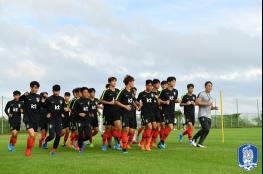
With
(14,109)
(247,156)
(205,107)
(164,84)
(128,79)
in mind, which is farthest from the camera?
(164,84)

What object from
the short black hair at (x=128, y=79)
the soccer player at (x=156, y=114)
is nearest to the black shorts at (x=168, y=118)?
the soccer player at (x=156, y=114)

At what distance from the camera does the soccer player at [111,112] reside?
48.1ft

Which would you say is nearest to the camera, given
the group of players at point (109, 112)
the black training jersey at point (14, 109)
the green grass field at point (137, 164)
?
the green grass field at point (137, 164)

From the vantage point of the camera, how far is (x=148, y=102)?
15586 mm

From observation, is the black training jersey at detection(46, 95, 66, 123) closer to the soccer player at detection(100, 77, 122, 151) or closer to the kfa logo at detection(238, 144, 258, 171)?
the soccer player at detection(100, 77, 122, 151)

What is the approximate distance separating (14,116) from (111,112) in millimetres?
3492

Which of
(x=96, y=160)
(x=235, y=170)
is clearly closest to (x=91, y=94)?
(x=96, y=160)

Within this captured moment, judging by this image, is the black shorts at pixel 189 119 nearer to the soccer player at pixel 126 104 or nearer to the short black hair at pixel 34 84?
the soccer player at pixel 126 104

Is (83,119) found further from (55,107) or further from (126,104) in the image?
(126,104)

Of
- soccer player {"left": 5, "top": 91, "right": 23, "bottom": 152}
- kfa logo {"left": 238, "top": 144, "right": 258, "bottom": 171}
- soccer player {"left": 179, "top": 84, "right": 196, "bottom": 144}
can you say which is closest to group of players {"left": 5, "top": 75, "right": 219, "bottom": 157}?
soccer player {"left": 5, "top": 91, "right": 23, "bottom": 152}

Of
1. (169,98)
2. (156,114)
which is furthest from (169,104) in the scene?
(156,114)

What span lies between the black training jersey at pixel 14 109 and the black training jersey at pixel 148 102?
174 inches

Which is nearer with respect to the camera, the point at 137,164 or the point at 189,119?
the point at 137,164

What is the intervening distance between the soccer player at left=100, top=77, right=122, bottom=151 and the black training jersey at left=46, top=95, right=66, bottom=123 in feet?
4.69
